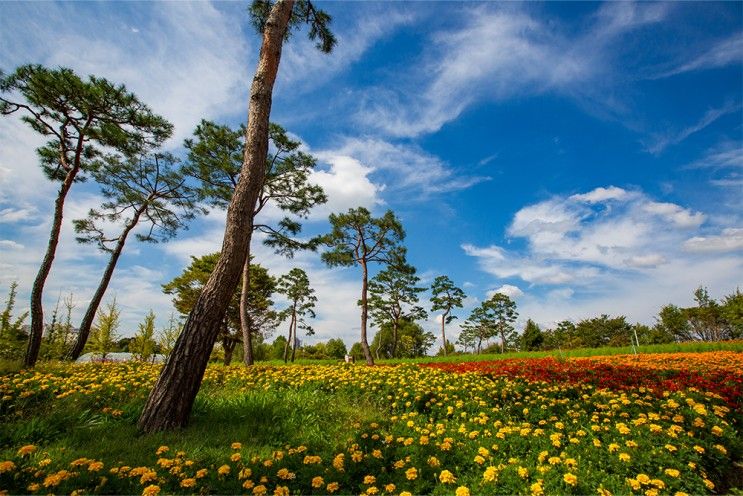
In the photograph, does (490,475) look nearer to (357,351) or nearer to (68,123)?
(68,123)

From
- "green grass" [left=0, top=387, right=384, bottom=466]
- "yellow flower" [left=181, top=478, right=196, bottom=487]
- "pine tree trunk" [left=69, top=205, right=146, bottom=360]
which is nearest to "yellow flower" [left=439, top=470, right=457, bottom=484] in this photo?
"green grass" [left=0, top=387, right=384, bottom=466]

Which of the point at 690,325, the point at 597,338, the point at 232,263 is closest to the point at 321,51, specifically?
the point at 232,263

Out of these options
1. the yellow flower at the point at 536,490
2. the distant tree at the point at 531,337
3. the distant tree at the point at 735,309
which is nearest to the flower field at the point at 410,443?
the yellow flower at the point at 536,490

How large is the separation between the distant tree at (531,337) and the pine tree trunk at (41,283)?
56.6 meters

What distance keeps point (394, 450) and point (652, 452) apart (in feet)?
9.13

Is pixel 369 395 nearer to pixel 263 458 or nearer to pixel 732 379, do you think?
pixel 263 458

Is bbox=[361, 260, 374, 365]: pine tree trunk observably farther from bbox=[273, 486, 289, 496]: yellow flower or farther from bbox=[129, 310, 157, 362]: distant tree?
bbox=[273, 486, 289, 496]: yellow flower

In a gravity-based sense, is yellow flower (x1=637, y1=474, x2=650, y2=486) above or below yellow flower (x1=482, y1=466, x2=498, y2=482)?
below

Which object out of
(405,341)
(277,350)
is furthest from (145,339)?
(405,341)

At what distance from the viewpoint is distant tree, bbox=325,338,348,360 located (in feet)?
176

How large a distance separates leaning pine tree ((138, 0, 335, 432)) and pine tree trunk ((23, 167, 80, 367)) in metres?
8.46

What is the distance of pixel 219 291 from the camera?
502 centimetres

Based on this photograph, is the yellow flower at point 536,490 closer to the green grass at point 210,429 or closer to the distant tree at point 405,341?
the green grass at point 210,429

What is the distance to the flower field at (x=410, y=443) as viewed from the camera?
3066mm
